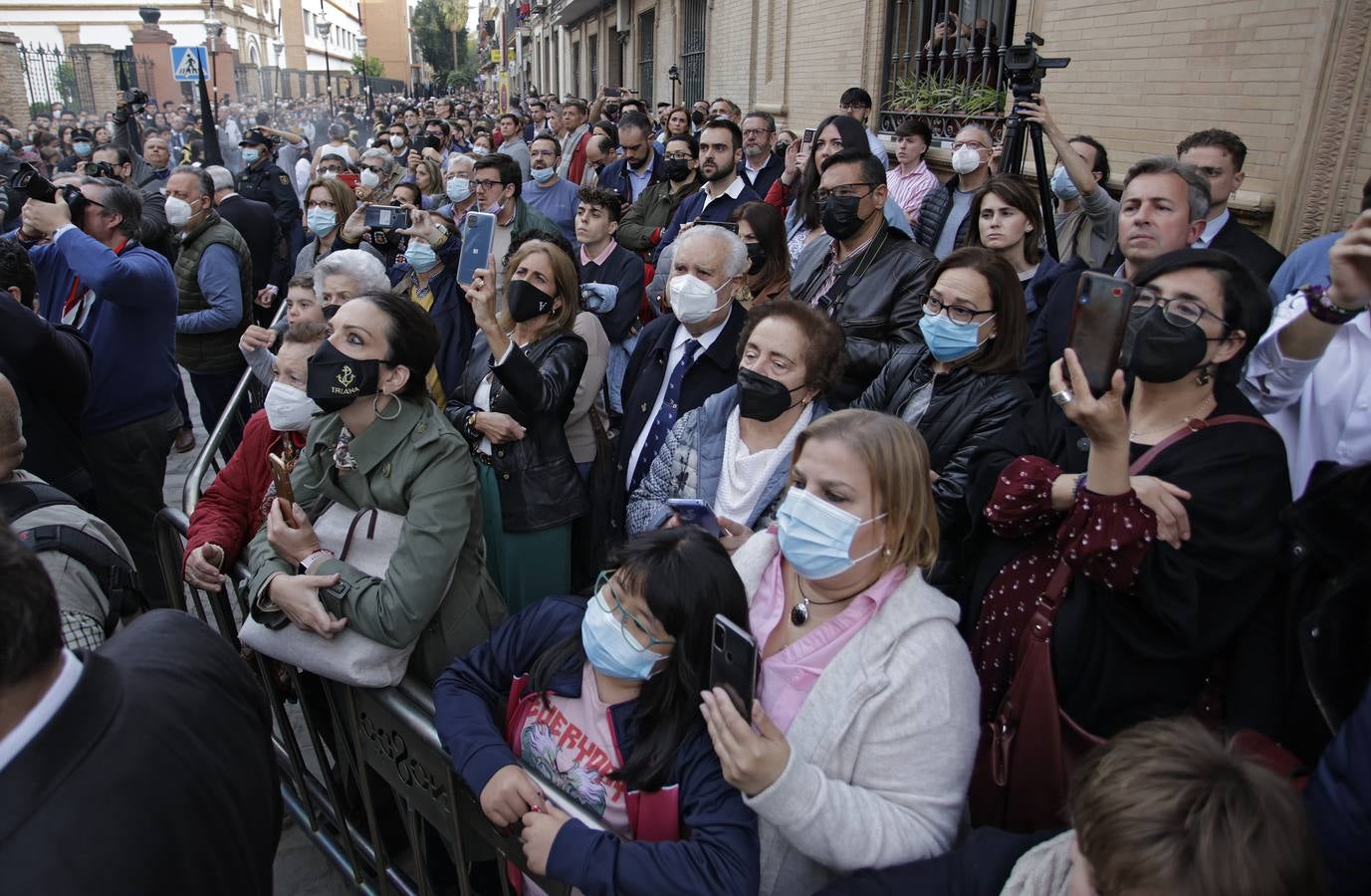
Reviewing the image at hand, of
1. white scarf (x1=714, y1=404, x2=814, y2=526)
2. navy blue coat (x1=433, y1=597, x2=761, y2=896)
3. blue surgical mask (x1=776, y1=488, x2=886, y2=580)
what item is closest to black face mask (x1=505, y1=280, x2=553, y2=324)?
white scarf (x1=714, y1=404, x2=814, y2=526)

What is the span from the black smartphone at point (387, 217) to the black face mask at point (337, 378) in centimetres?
253

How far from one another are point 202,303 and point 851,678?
17.5ft

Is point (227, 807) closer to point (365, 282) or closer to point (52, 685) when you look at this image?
point (52, 685)

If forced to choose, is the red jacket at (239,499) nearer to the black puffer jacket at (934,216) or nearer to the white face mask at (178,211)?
the white face mask at (178,211)

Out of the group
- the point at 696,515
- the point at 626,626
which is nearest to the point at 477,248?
the point at 696,515

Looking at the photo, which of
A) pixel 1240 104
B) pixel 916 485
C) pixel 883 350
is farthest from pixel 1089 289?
pixel 1240 104

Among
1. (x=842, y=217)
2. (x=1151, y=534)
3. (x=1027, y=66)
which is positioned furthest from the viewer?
(x=1027, y=66)

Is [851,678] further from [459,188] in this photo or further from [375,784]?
[459,188]

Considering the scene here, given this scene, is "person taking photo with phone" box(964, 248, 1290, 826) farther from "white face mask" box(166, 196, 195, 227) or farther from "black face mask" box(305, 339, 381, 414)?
"white face mask" box(166, 196, 195, 227)

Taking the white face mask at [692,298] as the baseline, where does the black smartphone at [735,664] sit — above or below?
below

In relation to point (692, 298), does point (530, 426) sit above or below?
below

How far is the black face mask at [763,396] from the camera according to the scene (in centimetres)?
276

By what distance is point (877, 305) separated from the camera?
11.5ft

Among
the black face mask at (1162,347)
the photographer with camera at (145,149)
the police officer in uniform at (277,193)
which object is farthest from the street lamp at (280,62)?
the black face mask at (1162,347)
